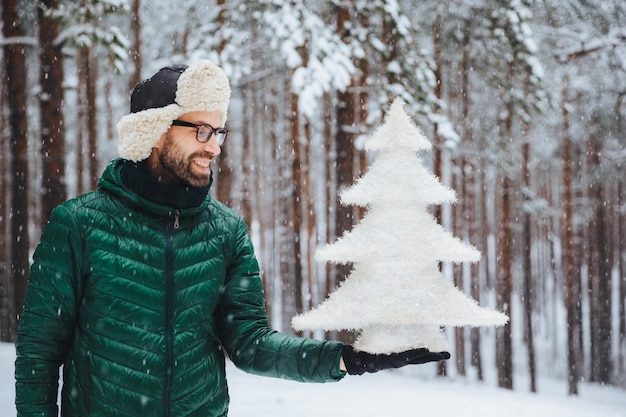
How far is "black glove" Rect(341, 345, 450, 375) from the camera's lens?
8.36 ft

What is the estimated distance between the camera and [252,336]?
9.30 ft

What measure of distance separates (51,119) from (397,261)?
8959 mm

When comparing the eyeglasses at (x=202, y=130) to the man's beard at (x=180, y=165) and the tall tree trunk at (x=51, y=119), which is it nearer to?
the man's beard at (x=180, y=165)

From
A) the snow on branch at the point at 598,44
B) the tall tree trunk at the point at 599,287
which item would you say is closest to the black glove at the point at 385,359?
the snow on branch at the point at 598,44

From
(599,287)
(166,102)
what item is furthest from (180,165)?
(599,287)

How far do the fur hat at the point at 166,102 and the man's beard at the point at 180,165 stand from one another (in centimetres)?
7

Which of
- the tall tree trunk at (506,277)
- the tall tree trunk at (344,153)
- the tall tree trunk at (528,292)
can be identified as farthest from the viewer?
the tall tree trunk at (528,292)

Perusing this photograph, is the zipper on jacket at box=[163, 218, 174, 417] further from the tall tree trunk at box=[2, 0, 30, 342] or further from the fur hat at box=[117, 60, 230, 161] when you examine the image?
the tall tree trunk at box=[2, 0, 30, 342]

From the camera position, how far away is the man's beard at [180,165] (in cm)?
264

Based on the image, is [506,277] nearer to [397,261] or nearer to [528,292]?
[528,292]

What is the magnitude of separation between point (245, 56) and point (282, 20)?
2302 mm

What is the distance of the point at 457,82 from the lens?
17.9 m

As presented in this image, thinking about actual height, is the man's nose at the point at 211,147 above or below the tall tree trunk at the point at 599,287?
above

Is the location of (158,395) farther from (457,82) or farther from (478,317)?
(457,82)
